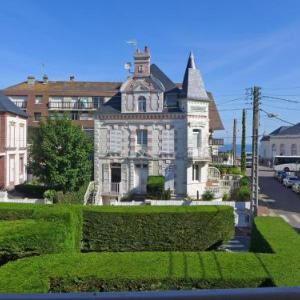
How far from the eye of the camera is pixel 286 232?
13.3m

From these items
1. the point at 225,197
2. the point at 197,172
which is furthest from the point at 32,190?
the point at 225,197

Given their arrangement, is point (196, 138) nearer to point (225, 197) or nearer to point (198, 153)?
point (198, 153)

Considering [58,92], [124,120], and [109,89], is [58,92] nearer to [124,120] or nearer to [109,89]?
[109,89]

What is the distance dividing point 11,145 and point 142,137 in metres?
11.5

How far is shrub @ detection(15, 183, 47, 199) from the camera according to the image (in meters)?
32.3

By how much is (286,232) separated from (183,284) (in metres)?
5.59

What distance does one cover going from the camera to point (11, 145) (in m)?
36.3

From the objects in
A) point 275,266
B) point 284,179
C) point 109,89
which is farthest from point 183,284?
point 109,89

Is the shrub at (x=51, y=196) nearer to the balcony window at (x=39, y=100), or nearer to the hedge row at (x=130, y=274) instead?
the hedge row at (x=130, y=274)

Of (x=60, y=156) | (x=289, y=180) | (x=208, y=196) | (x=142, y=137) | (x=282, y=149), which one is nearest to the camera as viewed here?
(x=60, y=156)

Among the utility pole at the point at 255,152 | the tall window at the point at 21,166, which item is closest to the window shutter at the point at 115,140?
the tall window at the point at 21,166

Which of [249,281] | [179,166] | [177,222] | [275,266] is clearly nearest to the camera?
[249,281]

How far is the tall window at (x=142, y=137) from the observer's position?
3419 cm

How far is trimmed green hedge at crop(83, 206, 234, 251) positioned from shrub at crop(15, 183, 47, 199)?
1593cm
